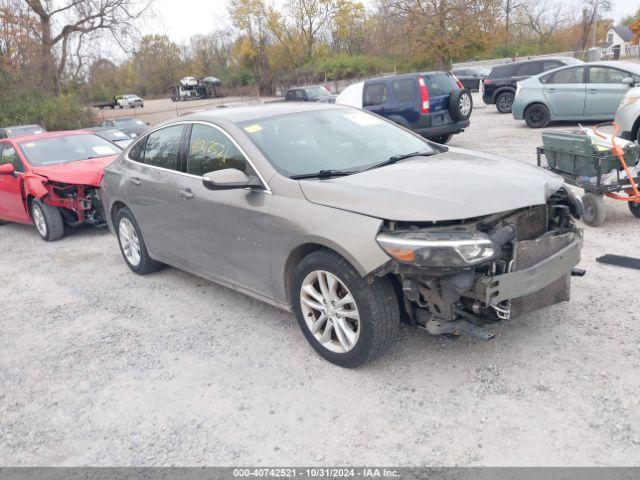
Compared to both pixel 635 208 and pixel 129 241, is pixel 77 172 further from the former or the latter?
pixel 635 208

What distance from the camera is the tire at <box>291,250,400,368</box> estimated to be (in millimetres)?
3354

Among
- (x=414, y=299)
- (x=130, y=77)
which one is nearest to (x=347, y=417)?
(x=414, y=299)

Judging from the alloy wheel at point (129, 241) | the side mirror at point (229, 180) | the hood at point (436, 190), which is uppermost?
the side mirror at point (229, 180)

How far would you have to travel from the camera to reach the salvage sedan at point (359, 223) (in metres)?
3.24

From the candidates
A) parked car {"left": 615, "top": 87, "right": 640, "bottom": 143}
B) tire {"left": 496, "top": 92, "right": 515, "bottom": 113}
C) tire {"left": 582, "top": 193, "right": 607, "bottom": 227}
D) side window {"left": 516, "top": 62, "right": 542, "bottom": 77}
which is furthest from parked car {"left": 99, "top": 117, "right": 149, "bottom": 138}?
tire {"left": 582, "top": 193, "right": 607, "bottom": 227}

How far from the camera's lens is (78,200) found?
309 inches

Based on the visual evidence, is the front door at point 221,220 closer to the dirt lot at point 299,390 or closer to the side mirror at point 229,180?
the side mirror at point 229,180

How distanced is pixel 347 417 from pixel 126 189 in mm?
3539

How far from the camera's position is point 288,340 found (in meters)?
4.19

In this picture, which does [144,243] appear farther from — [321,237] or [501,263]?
[501,263]

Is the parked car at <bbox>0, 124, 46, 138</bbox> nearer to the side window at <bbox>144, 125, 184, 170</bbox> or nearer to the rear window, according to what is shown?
the rear window

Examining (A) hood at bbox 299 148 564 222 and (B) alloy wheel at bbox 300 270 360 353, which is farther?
(B) alloy wheel at bbox 300 270 360 353

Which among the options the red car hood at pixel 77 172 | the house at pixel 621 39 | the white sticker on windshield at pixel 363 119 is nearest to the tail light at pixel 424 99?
the red car hood at pixel 77 172

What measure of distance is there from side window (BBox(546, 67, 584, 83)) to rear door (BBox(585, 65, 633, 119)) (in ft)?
0.69
